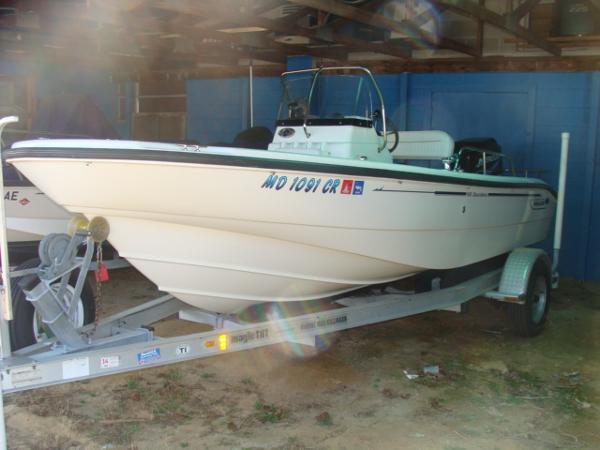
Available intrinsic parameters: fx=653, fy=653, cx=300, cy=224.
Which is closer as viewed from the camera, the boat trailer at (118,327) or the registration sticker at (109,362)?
the boat trailer at (118,327)

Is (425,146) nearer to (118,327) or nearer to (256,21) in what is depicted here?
(256,21)

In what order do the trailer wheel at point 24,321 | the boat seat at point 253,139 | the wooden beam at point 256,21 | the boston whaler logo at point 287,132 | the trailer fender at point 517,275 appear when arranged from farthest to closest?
the boat seat at point 253,139 < the wooden beam at point 256,21 < the trailer fender at point 517,275 < the boston whaler logo at point 287,132 < the trailer wheel at point 24,321

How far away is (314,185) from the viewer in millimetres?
3748

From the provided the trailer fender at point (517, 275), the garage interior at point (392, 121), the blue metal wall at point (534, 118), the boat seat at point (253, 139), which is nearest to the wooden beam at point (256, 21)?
the garage interior at point (392, 121)

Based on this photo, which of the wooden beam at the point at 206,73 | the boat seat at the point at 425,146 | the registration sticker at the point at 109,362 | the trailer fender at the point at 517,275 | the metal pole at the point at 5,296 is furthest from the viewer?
the wooden beam at the point at 206,73

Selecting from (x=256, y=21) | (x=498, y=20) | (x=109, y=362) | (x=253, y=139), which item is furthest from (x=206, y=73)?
(x=109, y=362)

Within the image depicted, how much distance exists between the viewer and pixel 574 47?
775 centimetres

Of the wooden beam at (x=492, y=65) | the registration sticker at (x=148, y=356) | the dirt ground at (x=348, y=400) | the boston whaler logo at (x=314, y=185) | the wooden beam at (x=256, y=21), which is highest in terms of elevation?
the wooden beam at (x=256, y=21)

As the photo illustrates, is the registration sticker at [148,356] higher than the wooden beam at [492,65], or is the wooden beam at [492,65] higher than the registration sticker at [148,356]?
the wooden beam at [492,65]

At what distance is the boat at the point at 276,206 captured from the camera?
335 centimetres

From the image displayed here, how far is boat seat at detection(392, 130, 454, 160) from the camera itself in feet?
18.9

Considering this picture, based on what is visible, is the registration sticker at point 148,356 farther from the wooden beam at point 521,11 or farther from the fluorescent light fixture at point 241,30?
the wooden beam at point 521,11

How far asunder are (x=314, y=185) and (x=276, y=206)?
26cm

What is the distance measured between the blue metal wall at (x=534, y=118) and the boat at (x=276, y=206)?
9.93 feet
